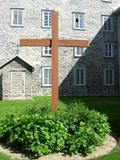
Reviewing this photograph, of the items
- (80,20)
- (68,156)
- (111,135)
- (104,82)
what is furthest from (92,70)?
(68,156)

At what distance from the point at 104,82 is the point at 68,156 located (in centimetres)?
2832

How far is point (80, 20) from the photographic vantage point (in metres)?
36.8

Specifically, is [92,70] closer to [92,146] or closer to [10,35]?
→ [10,35]

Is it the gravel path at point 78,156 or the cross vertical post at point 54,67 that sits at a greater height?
the cross vertical post at point 54,67

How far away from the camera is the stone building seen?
35.0 meters

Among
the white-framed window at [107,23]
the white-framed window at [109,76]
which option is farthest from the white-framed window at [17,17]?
the white-framed window at [109,76]

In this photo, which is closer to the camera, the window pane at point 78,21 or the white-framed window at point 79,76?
the white-framed window at point 79,76

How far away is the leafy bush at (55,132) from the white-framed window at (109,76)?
26.8m

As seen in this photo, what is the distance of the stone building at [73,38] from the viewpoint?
35031 mm

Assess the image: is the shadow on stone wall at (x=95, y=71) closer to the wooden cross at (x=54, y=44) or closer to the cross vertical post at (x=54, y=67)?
the wooden cross at (x=54, y=44)

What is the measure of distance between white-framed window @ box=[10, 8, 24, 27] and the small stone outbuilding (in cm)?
650

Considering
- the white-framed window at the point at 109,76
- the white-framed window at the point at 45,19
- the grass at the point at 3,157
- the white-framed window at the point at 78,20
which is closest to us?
the grass at the point at 3,157

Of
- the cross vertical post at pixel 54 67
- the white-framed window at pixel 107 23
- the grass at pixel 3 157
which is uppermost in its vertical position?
the white-framed window at pixel 107 23

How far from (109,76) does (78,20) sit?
6.33m
